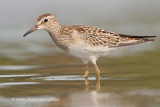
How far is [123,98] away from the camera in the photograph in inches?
423

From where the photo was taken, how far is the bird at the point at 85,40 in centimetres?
1432

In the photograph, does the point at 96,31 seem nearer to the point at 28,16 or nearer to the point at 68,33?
the point at 68,33

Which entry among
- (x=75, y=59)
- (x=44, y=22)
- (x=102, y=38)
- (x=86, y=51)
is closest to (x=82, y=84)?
(x=86, y=51)

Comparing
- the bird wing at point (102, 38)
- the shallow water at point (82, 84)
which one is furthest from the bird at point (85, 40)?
the shallow water at point (82, 84)

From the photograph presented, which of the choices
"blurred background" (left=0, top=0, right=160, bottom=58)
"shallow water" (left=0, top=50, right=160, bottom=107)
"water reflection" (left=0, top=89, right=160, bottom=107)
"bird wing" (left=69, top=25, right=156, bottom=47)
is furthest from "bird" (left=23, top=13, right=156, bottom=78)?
"blurred background" (left=0, top=0, right=160, bottom=58)

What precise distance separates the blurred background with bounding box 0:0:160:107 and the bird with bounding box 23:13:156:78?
0.67 metres

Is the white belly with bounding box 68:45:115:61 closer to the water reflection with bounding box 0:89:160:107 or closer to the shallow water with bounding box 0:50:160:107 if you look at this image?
the shallow water with bounding box 0:50:160:107

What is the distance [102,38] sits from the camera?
14.7m

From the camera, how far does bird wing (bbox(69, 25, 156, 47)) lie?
14.5 metres

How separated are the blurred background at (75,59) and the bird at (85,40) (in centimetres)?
67

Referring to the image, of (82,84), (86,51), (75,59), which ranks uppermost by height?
(86,51)

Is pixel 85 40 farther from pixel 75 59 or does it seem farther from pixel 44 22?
pixel 75 59

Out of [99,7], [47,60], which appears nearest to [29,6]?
[99,7]

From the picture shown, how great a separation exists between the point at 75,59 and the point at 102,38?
311 cm
